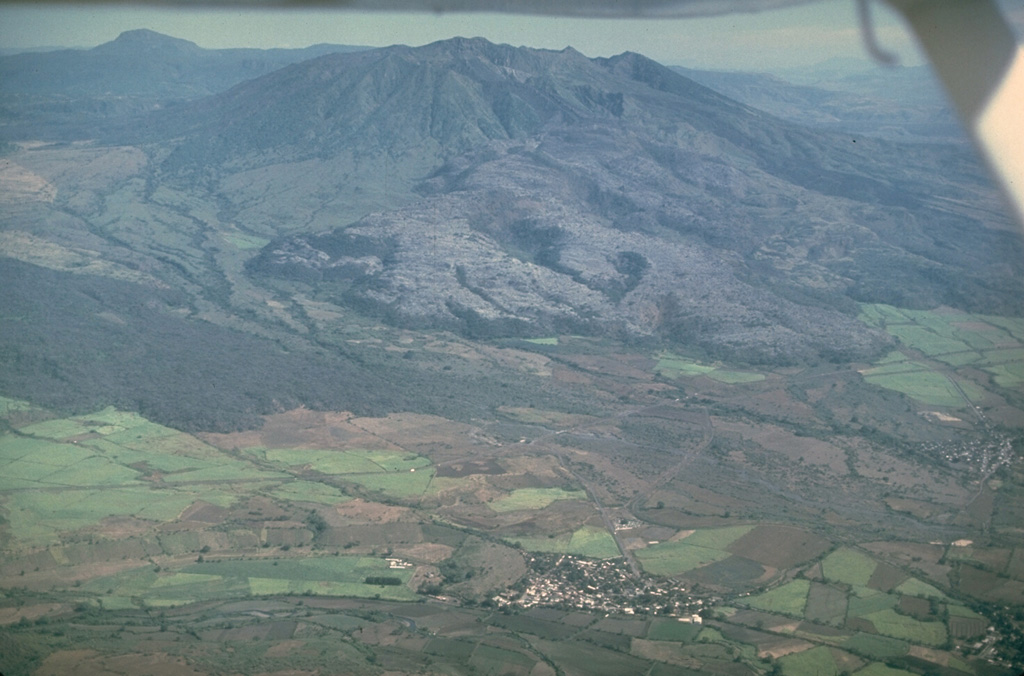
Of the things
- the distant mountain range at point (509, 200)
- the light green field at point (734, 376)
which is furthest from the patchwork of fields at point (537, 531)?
the distant mountain range at point (509, 200)

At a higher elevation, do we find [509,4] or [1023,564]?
[509,4]

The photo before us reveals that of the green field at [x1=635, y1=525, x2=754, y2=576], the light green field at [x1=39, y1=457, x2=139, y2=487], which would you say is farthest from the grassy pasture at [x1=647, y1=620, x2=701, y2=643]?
the light green field at [x1=39, y1=457, x2=139, y2=487]

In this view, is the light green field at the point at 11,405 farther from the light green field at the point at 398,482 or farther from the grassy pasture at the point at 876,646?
the grassy pasture at the point at 876,646

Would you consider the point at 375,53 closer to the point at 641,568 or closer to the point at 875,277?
the point at 875,277

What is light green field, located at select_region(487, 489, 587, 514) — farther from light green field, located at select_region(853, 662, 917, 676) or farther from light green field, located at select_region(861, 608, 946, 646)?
light green field, located at select_region(853, 662, 917, 676)

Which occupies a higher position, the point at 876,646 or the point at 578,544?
the point at 876,646

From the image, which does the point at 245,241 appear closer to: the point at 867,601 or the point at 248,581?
the point at 248,581

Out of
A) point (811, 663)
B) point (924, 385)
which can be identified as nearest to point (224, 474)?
point (811, 663)

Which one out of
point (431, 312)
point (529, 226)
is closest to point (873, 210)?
point (529, 226)
